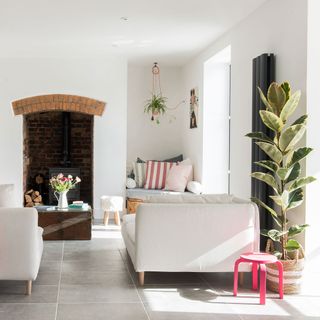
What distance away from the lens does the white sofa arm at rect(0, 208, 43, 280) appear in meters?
4.56

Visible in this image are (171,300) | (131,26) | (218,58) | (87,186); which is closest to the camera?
(171,300)

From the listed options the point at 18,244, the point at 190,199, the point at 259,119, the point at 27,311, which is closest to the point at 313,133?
the point at 259,119

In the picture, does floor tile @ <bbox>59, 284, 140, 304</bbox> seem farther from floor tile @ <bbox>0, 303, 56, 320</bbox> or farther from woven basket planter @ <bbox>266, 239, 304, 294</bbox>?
woven basket planter @ <bbox>266, 239, 304, 294</bbox>

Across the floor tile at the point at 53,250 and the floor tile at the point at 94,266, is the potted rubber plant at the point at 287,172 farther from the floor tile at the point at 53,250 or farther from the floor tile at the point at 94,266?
the floor tile at the point at 53,250

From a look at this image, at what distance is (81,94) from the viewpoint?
9219mm

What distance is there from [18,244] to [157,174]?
514cm

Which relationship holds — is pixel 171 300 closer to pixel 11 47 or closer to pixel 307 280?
pixel 307 280

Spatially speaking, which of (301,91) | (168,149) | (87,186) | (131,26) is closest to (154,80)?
(168,149)

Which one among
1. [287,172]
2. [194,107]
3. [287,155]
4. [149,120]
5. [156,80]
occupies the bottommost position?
[287,172]

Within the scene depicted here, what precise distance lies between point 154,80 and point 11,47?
2765mm

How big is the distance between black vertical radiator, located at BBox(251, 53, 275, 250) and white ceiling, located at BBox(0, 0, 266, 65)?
2.17 ft

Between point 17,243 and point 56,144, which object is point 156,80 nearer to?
point 56,144

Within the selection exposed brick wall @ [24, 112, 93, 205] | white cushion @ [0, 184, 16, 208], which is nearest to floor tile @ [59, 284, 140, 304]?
white cushion @ [0, 184, 16, 208]

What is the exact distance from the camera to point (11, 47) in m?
8.44
